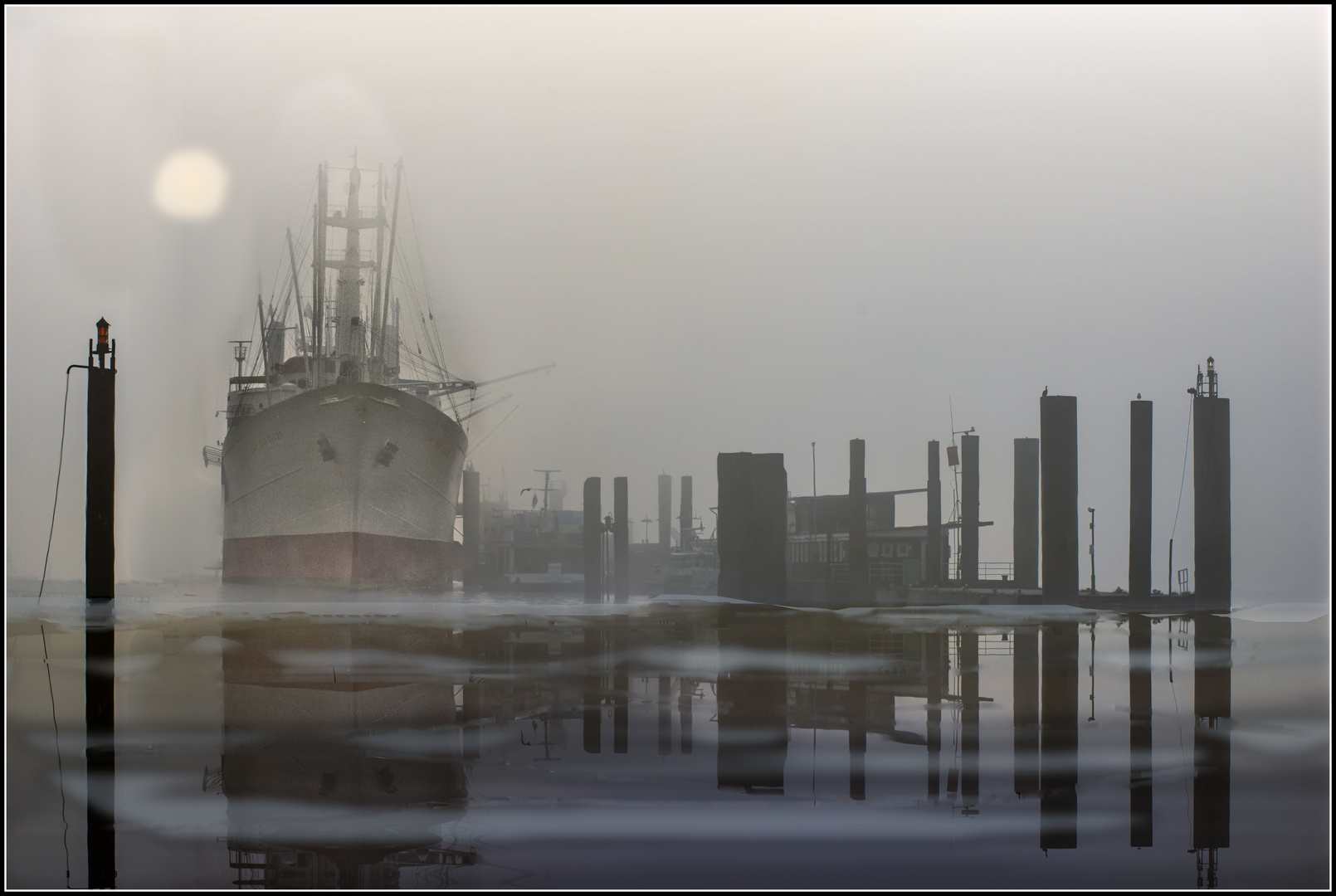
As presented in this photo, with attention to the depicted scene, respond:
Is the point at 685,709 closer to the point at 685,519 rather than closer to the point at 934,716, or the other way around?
the point at 934,716

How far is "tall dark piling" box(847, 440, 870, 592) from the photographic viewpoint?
847 inches

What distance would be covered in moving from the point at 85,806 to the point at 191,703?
2977 mm

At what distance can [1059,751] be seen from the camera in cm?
722

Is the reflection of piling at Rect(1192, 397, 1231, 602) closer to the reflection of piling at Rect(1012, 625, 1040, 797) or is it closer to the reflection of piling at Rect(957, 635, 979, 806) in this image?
the reflection of piling at Rect(1012, 625, 1040, 797)

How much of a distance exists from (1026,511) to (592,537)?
48.3ft

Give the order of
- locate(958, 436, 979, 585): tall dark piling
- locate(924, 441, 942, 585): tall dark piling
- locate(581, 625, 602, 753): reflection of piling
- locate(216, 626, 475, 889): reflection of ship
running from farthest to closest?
locate(924, 441, 942, 585): tall dark piling < locate(958, 436, 979, 585): tall dark piling < locate(581, 625, 602, 753): reflection of piling < locate(216, 626, 475, 889): reflection of ship

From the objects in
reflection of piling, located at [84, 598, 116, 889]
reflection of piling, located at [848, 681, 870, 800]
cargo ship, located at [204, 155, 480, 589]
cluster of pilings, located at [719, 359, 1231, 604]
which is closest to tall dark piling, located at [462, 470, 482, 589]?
cargo ship, located at [204, 155, 480, 589]

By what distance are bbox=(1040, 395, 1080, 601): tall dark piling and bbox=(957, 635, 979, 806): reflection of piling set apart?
3778mm

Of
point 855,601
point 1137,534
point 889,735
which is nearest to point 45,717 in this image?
point 889,735

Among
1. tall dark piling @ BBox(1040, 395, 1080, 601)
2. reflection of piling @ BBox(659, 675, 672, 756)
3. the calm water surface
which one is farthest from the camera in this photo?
tall dark piling @ BBox(1040, 395, 1080, 601)

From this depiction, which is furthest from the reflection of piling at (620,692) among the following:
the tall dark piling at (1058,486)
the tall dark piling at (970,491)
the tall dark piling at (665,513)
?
the tall dark piling at (665,513)

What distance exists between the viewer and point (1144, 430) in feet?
58.1

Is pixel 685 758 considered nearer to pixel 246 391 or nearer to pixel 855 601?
pixel 855 601

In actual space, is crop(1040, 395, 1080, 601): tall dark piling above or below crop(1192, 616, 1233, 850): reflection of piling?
above
